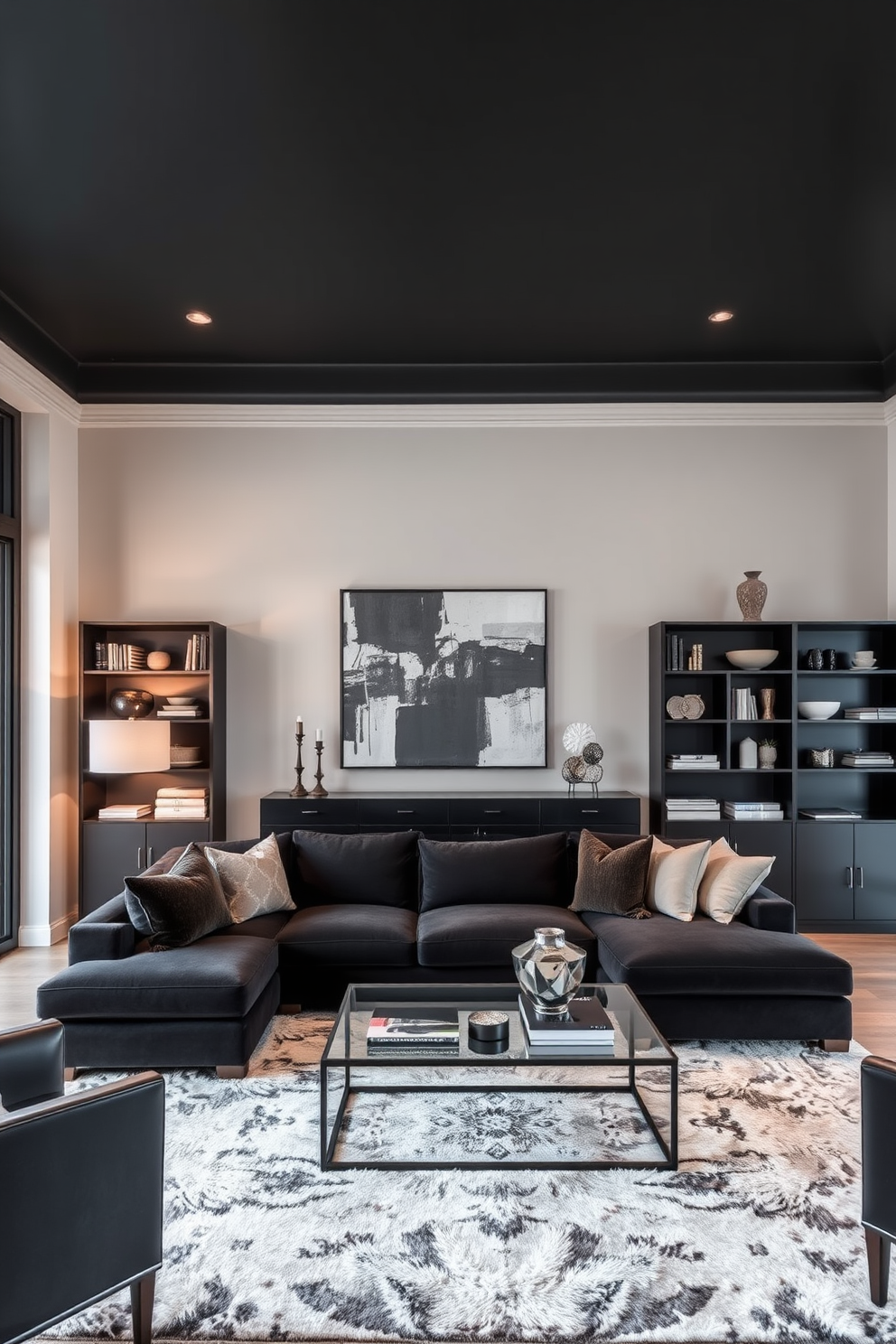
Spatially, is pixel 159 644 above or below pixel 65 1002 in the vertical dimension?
above

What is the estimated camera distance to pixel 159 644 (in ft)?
17.8

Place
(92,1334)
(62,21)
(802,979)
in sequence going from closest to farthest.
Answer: (92,1334) < (62,21) < (802,979)

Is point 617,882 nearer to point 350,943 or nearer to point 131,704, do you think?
point 350,943

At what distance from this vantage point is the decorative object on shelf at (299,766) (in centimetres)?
514

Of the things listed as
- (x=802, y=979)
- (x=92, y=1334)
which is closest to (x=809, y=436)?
(x=802, y=979)

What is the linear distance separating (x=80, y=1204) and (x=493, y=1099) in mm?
1667

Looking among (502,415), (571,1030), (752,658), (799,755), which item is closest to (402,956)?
(571,1030)

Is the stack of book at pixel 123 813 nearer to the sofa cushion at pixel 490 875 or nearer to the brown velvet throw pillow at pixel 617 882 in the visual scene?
the sofa cushion at pixel 490 875

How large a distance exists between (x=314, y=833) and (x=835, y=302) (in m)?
3.99

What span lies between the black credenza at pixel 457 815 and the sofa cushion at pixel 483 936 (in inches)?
41.8

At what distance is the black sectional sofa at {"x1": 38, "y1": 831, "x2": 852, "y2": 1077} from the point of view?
10.3 feet

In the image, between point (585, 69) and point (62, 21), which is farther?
point (585, 69)

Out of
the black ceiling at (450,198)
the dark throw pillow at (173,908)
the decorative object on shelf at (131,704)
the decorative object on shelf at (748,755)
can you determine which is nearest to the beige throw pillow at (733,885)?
the decorative object on shelf at (748,755)

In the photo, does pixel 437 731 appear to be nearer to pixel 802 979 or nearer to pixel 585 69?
pixel 802 979
